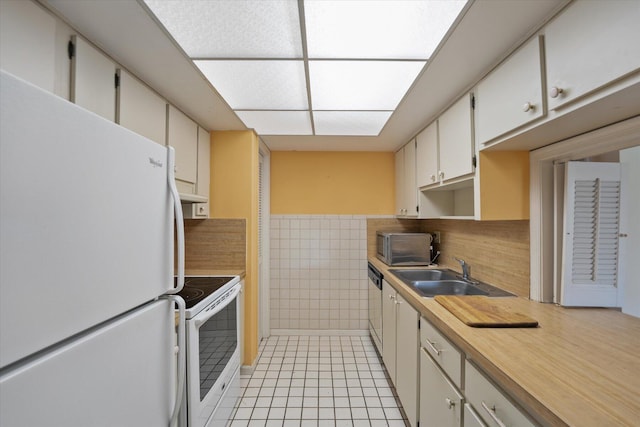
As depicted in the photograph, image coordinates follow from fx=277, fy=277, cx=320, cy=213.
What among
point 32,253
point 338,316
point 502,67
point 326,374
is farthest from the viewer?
point 338,316

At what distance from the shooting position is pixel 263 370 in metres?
2.52

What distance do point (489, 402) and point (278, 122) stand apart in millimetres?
2187

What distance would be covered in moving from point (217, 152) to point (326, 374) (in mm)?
2203

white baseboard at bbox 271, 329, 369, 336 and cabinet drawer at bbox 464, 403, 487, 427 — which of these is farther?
white baseboard at bbox 271, 329, 369, 336

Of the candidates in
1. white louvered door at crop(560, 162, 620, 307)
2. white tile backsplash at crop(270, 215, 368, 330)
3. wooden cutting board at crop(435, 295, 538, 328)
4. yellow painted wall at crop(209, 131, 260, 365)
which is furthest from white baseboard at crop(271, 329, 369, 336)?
white louvered door at crop(560, 162, 620, 307)

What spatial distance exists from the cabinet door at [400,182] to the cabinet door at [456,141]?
3.16 ft

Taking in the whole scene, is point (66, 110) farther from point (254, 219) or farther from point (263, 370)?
point (263, 370)

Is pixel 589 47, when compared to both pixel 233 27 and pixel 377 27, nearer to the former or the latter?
pixel 377 27

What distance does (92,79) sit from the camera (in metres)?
1.21

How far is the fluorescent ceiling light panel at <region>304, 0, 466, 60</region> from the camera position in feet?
3.42

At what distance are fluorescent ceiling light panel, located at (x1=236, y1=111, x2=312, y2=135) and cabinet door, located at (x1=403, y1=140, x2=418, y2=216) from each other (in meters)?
1.01

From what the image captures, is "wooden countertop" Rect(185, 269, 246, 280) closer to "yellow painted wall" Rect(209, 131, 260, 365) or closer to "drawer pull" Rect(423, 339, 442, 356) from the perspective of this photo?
"yellow painted wall" Rect(209, 131, 260, 365)

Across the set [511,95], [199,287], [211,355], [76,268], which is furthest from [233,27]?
[211,355]

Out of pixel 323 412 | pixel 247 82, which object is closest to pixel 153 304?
pixel 247 82
